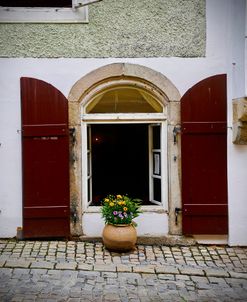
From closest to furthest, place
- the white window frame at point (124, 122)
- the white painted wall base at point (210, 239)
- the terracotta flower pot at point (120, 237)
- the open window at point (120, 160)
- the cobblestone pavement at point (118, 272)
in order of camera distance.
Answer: the cobblestone pavement at point (118, 272)
the terracotta flower pot at point (120, 237)
the white painted wall base at point (210, 239)
the white window frame at point (124, 122)
the open window at point (120, 160)

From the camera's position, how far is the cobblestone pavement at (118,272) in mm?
4641

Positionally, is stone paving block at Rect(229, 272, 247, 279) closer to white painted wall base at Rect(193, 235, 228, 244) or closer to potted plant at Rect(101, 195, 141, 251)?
white painted wall base at Rect(193, 235, 228, 244)

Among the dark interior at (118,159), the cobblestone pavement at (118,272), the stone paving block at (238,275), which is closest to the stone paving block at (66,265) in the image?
the cobblestone pavement at (118,272)

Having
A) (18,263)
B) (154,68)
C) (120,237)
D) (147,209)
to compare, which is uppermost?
(154,68)

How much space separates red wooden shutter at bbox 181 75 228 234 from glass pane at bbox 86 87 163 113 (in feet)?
2.05

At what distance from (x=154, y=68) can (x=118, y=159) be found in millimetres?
4390

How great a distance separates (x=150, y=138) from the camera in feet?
23.6

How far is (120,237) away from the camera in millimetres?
6031

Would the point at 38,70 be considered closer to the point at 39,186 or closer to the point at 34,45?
the point at 34,45

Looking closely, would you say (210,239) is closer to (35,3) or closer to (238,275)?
(238,275)

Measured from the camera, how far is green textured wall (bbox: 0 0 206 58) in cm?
652

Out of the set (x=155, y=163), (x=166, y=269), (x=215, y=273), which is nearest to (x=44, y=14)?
(x=155, y=163)

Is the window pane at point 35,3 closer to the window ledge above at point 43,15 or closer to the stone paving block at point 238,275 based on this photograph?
the window ledge above at point 43,15

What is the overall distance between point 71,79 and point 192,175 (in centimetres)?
262
